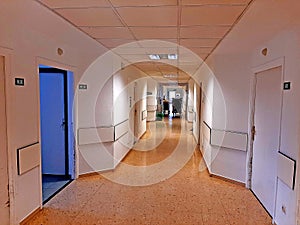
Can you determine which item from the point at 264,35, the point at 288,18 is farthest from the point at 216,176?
the point at 288,18

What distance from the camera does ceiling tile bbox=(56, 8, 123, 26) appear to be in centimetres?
247

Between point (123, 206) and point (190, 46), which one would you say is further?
point (190, 46)

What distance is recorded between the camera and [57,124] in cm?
448

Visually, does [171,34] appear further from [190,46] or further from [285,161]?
[285,161]

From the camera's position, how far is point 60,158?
452cm

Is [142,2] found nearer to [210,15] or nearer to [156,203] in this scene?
[210,15]

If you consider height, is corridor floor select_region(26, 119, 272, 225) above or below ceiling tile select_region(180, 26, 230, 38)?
below

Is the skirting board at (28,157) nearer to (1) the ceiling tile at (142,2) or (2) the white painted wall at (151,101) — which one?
(1) the ceiling tile at (142,2)

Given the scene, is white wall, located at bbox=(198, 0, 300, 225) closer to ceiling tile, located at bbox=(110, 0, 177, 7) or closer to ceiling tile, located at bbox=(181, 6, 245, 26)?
ceiling tile, located at bbox=(181, 6, 245, 26)

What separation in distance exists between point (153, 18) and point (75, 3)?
82 cm

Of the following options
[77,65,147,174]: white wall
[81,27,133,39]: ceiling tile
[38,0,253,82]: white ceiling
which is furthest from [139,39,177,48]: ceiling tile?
[77,65,147,174]: white wall

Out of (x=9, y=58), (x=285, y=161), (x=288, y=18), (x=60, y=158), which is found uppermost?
(x=288, y=18)

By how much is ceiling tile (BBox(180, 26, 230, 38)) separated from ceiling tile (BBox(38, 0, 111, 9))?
45.1 inches

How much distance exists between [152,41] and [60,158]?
2.65m
